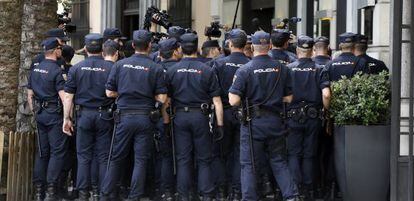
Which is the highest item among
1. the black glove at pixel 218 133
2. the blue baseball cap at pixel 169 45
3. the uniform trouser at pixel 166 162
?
the blue baseball cap at pixel 169 45

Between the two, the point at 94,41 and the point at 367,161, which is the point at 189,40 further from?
the point at 367,161

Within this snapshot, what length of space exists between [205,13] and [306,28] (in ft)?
12.9

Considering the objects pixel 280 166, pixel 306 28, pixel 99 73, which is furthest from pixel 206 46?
pixel 306 28

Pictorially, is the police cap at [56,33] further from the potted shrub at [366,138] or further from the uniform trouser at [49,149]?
the potted shrub at [366,138]

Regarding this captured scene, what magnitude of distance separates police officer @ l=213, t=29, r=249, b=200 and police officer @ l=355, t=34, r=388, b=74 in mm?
1428

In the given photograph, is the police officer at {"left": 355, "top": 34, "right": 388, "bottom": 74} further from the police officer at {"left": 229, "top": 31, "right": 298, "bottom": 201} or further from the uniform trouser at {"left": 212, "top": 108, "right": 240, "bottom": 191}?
the uniform trouser at {"left": 212, "top": 108, "right": 240, "bottom": 191}

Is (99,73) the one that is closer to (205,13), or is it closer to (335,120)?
(335,120)

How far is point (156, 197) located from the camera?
11.2 m

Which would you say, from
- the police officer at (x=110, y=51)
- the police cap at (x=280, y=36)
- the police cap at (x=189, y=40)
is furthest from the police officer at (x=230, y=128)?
the police officer at (x=110, y=51)

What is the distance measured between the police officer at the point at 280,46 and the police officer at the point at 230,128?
1.20 feet

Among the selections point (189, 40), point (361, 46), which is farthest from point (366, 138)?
point (189, 40)

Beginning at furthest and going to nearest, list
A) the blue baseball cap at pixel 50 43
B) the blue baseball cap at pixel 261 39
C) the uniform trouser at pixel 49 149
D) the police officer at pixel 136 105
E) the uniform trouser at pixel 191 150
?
the blue baseball cap at pixel 50 43 → the uniform trouser at pixel 49 149 → the uniform trouser at pixel 191 150 → the police officer at pixel 136 105 → the blue baseball cap at pixel 261 39

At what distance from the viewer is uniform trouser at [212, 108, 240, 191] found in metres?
10.7

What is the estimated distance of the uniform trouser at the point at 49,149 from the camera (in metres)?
11.2
